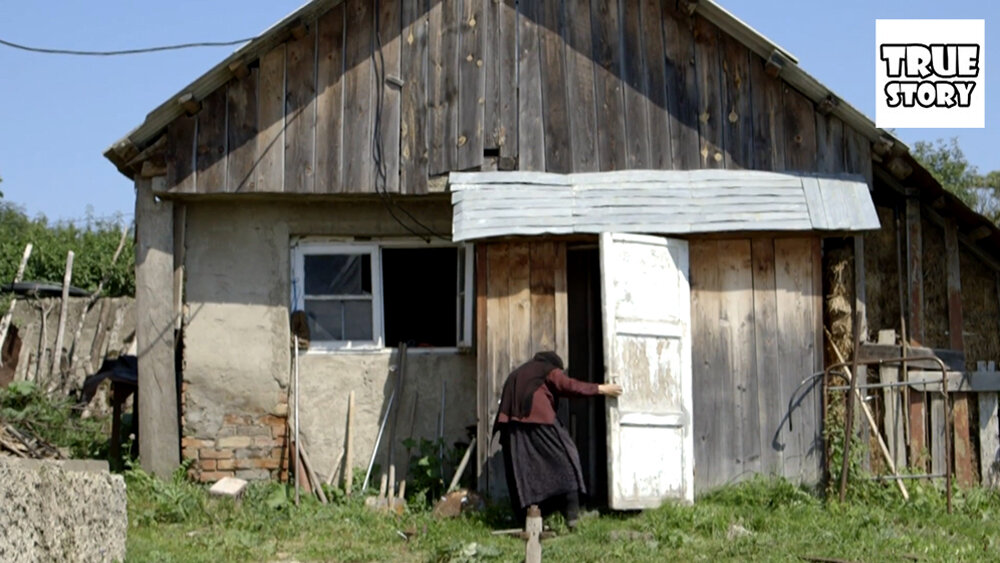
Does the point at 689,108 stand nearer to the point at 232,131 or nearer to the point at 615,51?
the point at 615,51

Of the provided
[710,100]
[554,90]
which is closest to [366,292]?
[554,90]

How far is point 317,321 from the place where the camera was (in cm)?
1178

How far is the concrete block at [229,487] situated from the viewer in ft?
35.3

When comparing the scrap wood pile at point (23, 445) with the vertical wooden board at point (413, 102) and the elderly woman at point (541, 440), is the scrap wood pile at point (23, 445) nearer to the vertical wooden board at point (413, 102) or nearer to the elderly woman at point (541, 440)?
the vertical wooden board at point (413, 102)

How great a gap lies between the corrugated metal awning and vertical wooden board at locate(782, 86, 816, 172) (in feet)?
0.47

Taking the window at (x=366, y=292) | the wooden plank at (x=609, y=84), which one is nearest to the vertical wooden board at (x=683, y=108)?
the wooden plank at (x=609, y=84)

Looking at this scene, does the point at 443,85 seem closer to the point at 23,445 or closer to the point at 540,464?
the point at 540,464

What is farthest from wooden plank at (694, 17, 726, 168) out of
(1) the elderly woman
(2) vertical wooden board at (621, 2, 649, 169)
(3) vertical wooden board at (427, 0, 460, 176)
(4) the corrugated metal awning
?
(1) the elderly woman

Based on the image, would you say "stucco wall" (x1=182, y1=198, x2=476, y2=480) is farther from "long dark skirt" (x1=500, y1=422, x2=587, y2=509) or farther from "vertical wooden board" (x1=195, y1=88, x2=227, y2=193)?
"long dark skirt" (x1=500, y1=422, x2=587, y2=509)

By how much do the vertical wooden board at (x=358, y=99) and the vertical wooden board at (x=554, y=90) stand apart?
147 cm

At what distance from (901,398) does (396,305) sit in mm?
4540

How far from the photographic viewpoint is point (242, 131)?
435 inches

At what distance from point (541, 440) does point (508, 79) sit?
124 inches

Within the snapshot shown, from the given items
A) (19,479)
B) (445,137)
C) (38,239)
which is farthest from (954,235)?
(38,239)
